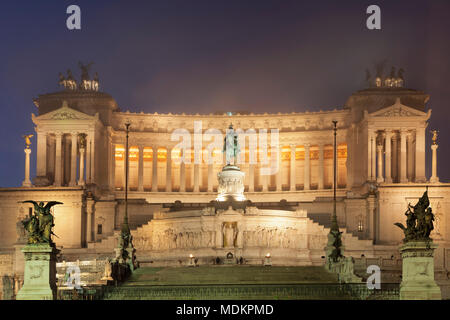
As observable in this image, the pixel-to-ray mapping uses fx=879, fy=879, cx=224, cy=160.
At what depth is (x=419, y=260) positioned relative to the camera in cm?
4941

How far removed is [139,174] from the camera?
12288 centimetres

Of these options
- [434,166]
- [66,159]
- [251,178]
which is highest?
[66,159]

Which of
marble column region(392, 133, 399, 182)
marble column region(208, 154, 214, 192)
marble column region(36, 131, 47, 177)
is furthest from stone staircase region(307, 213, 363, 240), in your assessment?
marble column region(36, 131, 47, 177)

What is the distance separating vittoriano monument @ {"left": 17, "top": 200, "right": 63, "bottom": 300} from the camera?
4853 centimetres

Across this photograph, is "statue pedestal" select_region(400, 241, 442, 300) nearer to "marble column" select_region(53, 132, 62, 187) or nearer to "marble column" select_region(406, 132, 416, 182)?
"marble column" select_region(406, 132, 416, 182)

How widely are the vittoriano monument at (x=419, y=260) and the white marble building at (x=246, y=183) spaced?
38303 millimetres

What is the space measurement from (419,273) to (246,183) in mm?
76156

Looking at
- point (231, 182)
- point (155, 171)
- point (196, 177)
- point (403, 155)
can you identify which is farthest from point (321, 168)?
point (231, 182)

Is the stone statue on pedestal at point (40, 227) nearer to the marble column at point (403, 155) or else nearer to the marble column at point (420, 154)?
the marble column at point (403, 155)

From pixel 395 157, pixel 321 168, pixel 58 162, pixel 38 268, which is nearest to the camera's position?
pixel 38 268

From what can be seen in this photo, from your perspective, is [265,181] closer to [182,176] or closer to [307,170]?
[307,170]

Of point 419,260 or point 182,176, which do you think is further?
point 182,176

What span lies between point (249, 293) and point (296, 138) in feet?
232
